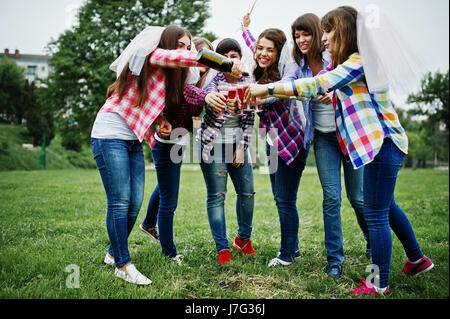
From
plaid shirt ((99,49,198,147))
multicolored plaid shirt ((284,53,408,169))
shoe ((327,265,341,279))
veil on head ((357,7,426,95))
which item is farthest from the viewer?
shoe ((327,265,341,279))

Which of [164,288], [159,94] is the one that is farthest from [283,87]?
[164,288]

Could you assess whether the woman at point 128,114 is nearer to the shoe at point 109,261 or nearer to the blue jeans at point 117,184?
the blue jeans at point 117,184

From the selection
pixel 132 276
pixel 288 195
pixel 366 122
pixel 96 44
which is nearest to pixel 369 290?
pixel 288 195

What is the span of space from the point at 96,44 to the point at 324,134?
18.4 meters

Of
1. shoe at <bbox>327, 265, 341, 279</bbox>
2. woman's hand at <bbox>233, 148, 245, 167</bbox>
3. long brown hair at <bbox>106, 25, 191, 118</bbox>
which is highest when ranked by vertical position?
long brown hair at <bbox>106, 25, 191, 118</bbox>

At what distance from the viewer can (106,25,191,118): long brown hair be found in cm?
276

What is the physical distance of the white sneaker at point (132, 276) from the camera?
8.91 ft

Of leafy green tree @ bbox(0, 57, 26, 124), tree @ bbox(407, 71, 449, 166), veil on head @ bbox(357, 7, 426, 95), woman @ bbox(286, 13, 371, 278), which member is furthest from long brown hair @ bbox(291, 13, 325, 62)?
tree @ bbox(407, 71, 449, 166)

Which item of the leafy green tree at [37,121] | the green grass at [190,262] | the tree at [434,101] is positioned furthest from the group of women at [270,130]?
the tree at [434,101]

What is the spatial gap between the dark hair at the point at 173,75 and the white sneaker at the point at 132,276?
1344mm

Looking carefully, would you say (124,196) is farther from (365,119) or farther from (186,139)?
(365,119)

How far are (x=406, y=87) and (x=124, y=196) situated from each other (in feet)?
7.16

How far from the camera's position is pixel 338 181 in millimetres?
3018

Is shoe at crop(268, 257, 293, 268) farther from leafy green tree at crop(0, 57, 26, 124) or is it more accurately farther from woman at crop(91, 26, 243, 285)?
leafy green tree at crop(0, 57, 26, 124)
